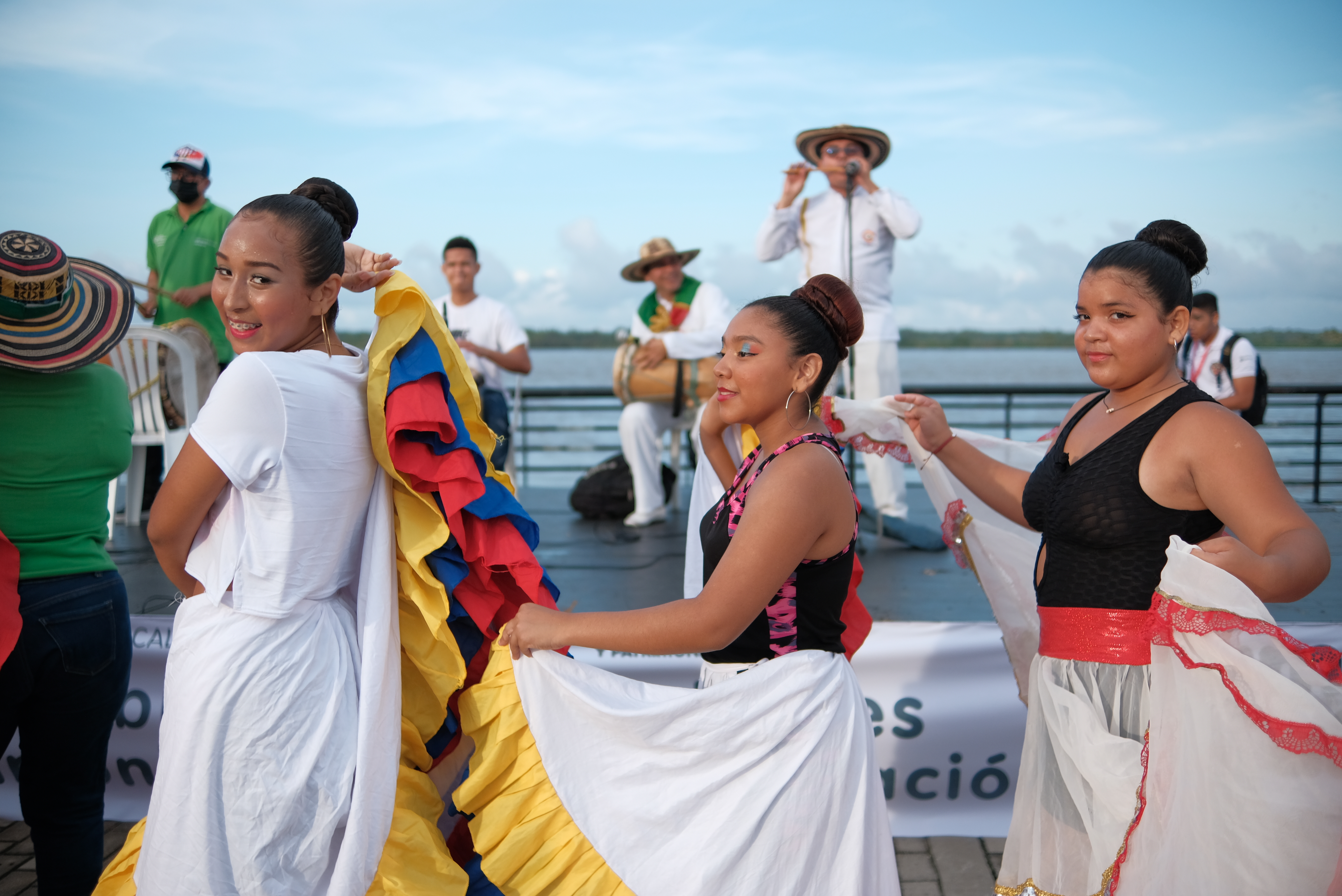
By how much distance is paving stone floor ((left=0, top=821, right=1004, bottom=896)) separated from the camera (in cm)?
Result: 271

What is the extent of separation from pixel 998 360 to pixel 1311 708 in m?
66.9

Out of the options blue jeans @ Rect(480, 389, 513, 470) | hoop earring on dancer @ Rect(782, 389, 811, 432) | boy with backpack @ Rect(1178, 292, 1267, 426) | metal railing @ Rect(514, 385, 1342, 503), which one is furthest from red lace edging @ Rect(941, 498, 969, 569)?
boy with backpack @ Rect(1178, 292, 1267, 426)

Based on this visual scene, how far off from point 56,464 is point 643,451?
4.77 metres

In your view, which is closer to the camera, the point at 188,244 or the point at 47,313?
the point at 47,313

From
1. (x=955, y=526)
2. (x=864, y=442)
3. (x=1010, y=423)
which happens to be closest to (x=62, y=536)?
(x=864, y=442)

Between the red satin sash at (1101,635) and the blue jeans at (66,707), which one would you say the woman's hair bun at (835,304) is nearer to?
the red satin sash at (1101,635)

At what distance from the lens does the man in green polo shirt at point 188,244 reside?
20.2 feet

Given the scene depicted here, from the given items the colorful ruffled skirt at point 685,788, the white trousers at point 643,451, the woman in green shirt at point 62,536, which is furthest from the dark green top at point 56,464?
the white trousers at point 643,451

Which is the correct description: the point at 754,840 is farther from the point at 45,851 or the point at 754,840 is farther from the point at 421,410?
the point at 45,851

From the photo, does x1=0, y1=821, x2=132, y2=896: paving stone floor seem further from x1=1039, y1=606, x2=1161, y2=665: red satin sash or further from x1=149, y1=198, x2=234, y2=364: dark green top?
x1=149, y1=198, x2=234, y2=364: dark green top

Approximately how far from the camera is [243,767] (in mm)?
1694

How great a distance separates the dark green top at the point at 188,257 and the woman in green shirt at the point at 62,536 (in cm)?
431

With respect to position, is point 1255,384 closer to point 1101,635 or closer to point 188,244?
point 1101,635

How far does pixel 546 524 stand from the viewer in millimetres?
6789
